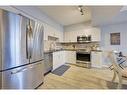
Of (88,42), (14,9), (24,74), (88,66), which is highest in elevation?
(14,9)

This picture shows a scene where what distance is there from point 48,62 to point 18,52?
229cm

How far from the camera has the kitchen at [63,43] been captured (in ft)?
8.86

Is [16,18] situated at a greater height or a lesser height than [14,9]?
lesser

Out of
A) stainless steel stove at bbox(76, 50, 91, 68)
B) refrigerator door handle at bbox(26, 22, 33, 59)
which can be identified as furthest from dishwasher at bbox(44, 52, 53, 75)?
stainless steel stove at bbox(76, 50, 91, 68)

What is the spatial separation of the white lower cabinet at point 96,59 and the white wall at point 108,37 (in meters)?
0.59

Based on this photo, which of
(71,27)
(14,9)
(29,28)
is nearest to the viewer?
(29,28)

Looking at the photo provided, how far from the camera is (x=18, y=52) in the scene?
7.67 feet

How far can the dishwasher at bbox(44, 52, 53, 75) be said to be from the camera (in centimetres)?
433

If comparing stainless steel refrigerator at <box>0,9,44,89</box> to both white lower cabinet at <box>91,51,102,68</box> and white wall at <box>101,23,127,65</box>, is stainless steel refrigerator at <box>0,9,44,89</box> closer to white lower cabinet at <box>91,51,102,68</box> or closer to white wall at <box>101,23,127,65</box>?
white lower cabinet at <box>91,51,102,68</box>

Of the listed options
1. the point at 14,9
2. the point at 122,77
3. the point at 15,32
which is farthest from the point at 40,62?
the point at 122,77

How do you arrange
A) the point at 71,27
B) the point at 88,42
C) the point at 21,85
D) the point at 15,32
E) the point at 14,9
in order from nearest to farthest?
the point at 15,32, the point at 21,85, the point at 14,9, the point at 88,42, the point at 71,27

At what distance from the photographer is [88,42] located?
675 cm

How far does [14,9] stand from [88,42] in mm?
4542
